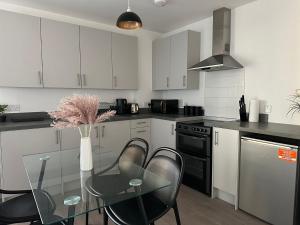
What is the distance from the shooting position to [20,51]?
8.73ft

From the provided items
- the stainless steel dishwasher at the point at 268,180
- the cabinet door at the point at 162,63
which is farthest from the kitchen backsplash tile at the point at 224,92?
the stainless steel dishwasher at the point at 268,180

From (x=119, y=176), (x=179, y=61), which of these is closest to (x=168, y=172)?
(x=119, y=176)

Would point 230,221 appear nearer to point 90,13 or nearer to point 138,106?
point 138,106

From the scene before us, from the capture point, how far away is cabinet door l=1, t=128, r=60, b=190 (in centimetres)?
242

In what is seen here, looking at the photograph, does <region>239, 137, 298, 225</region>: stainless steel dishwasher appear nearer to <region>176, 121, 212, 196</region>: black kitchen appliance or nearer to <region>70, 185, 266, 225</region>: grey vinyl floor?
<region>70, 185, 266, 225</region>: grey vinyl floor

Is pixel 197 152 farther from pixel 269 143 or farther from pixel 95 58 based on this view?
pixel 95 58

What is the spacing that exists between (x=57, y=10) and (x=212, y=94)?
259 centimetres

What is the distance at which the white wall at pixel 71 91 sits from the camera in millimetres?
2865

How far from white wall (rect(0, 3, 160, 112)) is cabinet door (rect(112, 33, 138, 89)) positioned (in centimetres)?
27

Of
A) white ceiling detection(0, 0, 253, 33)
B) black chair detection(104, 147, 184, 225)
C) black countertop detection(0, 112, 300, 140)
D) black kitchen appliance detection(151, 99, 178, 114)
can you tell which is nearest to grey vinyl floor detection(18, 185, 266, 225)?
black chair detection(104, 147, 184, 225)

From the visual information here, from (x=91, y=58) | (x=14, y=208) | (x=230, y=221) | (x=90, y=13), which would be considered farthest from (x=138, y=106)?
(x=14, y=208)

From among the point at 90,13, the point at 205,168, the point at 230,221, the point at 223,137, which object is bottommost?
the point at 230,221

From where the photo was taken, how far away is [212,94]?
10.7 ft

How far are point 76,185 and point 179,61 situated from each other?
8.53 ft
